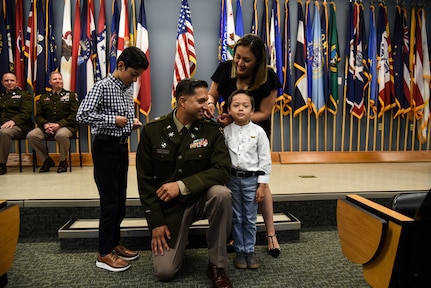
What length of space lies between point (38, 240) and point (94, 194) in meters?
0.54

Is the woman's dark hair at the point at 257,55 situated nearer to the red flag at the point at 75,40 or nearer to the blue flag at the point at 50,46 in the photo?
the red flag at the point at 75,40

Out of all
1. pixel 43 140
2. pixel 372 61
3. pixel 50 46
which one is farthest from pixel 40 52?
pixel 372 61

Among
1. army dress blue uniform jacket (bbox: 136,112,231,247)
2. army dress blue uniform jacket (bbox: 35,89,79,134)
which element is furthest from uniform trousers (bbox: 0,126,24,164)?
army dress blue uniform jacket (bbox: 136,112,231,247)

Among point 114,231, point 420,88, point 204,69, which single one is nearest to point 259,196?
point 114,231

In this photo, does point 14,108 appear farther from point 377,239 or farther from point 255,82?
point 377,239

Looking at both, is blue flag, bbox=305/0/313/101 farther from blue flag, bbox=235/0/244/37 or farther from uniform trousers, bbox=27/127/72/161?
uniform trousers, bbox=27/127/72/161

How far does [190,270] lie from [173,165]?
26.1 inches

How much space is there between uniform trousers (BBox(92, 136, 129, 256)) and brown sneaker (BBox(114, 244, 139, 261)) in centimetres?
12

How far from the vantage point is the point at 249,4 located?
4832 mm

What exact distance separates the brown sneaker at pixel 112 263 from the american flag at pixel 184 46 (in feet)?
9.56

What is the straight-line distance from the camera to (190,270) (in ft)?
6.65

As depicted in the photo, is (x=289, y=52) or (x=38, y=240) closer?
(x=38, y=240)

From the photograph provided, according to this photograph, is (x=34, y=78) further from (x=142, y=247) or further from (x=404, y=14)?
(x=404, y=14)

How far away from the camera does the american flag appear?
4512mm
